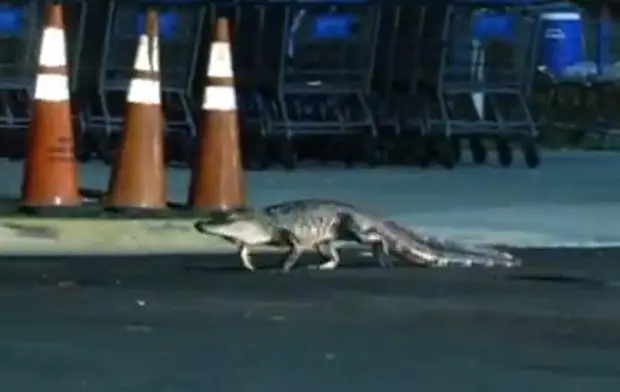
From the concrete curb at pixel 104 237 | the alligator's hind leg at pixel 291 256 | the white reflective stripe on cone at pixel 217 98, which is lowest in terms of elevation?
the concrete curb at pixel 104 237

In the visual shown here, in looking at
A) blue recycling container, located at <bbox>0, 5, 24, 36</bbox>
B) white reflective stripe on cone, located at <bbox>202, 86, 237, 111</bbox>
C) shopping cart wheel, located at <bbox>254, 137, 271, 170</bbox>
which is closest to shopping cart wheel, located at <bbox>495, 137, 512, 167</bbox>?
shopping cart wheel, located at <bbox>254, 137, 271, 170</bbox>

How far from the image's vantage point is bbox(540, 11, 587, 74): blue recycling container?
18.4m

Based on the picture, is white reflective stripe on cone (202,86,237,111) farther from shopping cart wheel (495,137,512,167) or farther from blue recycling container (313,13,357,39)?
shopping cart wheel (495,137,512,167)

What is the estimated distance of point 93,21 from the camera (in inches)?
575

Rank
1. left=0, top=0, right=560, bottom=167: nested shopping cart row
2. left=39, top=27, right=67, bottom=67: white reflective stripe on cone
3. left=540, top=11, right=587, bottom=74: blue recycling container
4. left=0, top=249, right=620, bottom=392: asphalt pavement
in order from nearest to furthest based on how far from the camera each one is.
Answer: left=0, top=249, right=620, bottom=392: asphalt pavement
left=39, top=27, right=67, bottom=67: white reflective stripe on cone
left=0, top=0, right=560, bottom=167: nested shopping cart row
left=540, top=11, right=587, bottom=74: blue recycling container

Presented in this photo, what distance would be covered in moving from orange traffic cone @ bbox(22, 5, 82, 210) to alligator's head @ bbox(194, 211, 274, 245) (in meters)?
1.50

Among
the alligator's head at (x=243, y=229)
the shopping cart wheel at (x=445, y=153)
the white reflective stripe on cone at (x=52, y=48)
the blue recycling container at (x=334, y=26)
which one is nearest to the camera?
the alligator's head at (x=243, y=229)

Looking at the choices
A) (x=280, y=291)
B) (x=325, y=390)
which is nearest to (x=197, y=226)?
(x=280, y=291)

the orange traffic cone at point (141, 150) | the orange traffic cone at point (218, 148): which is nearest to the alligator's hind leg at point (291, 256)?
the orange traffic cone at point (218, 148)

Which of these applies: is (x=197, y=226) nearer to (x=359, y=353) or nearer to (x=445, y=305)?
(x=445, y=305)

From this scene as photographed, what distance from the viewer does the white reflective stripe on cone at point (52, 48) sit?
32.1 feet

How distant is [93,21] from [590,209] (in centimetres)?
435

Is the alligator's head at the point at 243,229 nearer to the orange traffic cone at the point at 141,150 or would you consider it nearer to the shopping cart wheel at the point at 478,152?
the orange traffic cone at the point at 141,150

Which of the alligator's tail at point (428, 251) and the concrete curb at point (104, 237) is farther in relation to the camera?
the concrete curb at point (104, 237)
